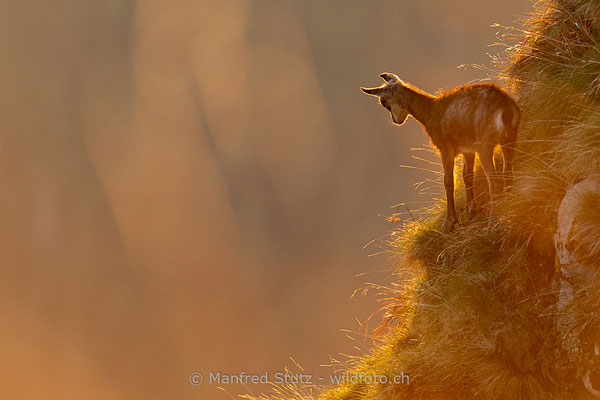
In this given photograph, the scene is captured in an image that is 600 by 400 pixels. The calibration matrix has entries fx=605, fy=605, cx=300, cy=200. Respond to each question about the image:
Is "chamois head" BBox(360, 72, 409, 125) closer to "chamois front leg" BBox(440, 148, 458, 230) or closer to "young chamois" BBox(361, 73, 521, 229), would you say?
"young chamois" BBox(361, 73, 521, 229)

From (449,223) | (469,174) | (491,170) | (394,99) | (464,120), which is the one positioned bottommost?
(449,223)

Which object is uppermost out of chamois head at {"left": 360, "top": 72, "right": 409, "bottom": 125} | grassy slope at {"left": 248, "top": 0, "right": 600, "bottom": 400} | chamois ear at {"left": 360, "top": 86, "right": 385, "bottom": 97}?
chamois ear at {"left": 360, "top": 86, "right": 385, "bottom": 97}

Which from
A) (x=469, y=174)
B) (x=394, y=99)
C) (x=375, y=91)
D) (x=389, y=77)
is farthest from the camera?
(x=389, y=77)

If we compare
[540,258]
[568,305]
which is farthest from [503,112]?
[568,305]

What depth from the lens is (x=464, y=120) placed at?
33.6 ft

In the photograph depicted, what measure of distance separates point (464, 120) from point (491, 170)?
97cm

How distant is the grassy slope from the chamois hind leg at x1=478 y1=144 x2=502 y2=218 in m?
0.37

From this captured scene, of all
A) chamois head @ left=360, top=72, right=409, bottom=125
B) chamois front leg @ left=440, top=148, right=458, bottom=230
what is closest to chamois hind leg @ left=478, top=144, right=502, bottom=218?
chamois front leg @ left=440, top=148, right=458, bottom=230

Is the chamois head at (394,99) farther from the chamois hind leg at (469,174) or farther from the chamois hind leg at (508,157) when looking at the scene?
the chamois hind leg at (508,157)

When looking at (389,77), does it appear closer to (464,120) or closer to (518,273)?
(464,120)

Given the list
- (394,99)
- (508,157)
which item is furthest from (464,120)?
(394,99)

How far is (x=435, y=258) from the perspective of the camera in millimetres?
11398

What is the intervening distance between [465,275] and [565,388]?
7.62ft

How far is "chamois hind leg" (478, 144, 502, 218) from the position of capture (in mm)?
9977
